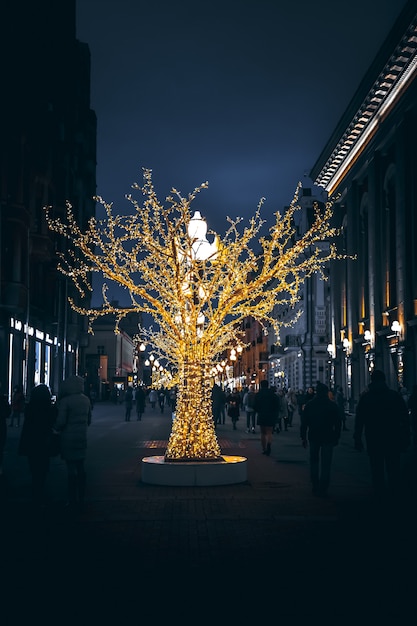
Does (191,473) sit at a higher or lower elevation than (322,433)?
lower

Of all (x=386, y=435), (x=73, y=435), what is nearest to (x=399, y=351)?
(x=386, y=435)

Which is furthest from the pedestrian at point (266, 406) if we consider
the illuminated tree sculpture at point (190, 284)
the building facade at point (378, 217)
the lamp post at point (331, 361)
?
the lamp post at point (331, 361)

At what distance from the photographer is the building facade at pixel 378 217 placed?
127 ft

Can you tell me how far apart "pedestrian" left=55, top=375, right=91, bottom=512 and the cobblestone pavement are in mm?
331

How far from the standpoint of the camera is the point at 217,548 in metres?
8.45

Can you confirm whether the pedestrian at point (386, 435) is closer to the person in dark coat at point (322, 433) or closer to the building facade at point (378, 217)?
the person in dark coat at point (322, 433)

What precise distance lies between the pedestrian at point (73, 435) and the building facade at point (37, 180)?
2429 centimetres

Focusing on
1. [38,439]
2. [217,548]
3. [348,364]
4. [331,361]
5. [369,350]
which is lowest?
[217,548]

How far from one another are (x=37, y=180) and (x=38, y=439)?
33687 mm

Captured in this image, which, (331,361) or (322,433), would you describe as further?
(331,361)

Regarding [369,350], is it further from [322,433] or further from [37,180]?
[322,433]

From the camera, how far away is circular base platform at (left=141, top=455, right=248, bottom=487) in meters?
14.0

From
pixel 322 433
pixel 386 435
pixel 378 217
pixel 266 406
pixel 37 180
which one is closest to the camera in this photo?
pixel 386 435

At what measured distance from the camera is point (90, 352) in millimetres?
117312
